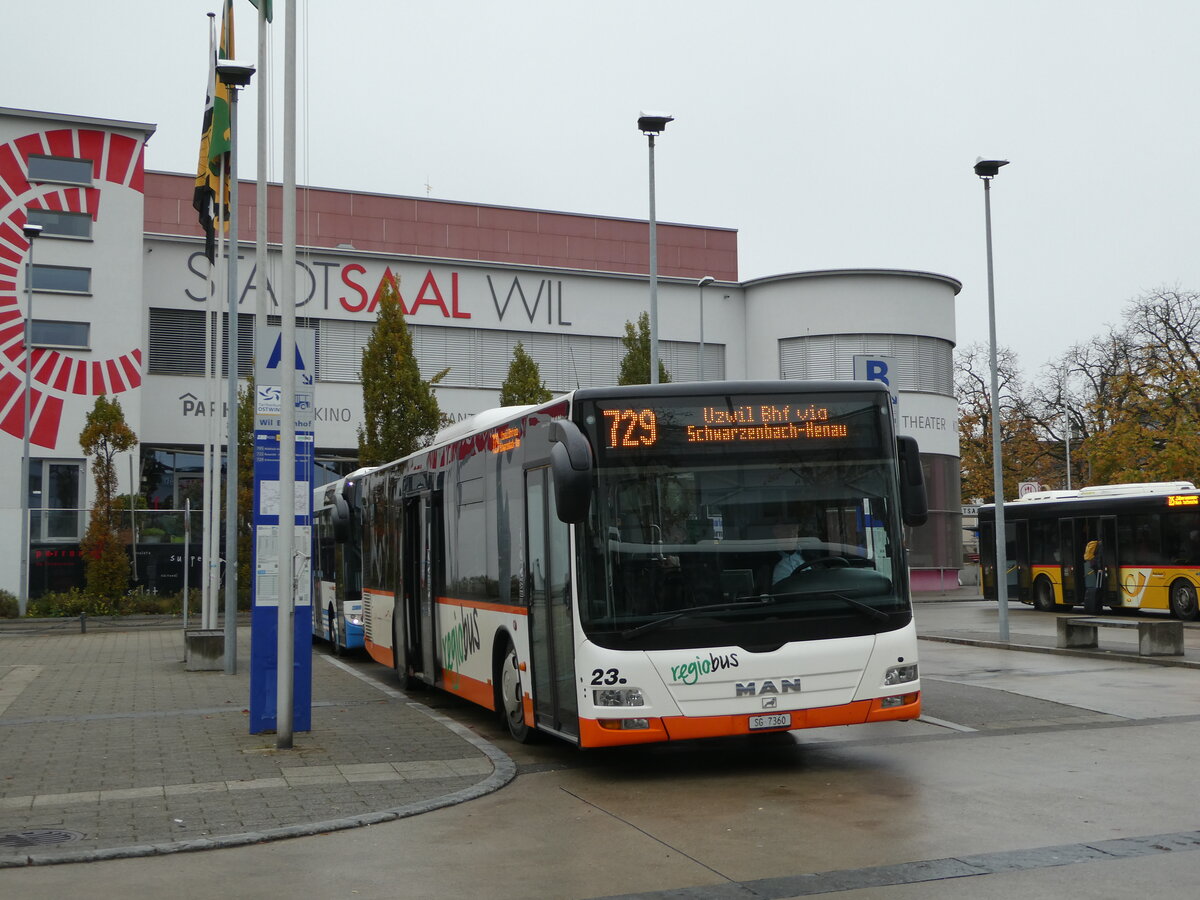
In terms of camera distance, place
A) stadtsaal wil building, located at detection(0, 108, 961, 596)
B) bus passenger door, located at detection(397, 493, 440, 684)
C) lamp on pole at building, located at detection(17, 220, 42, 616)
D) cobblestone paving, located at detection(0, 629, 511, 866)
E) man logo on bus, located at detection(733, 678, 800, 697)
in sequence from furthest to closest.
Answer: stadtsaal wil building, located at detection(0, 108, 961, 596) < lamp on pole at building, located at detection(17, 220, 42, 616) < bus passenger door, located at detection(397, 493, 440, 684) < man logo on bus, located at detection(733, 678, 800, 697) < cobblestone paving, located at detection(0, 629, 511, 866)

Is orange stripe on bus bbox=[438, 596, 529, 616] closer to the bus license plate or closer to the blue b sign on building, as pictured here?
the bus license plate

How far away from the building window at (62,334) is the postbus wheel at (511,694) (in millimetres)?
28176

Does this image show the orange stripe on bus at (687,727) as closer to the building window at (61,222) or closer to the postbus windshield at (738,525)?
the postbus windshield at (738,525)

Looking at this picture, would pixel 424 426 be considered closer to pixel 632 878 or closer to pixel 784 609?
pixel 784 609

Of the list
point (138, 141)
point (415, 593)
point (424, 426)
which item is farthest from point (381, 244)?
point (415, 593)

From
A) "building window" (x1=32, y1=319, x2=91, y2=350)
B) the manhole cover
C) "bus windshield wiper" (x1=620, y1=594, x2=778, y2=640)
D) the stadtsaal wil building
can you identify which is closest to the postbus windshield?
"bus windshield wiper" (x1=620, y1=594, x2=778, y2=640)

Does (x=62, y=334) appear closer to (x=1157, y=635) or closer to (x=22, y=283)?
(x=22, y=283)

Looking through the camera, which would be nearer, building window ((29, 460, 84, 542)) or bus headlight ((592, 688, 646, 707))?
bus headlight ((592, 688, 646, 707))

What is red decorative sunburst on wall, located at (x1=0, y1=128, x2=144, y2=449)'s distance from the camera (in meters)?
36.3

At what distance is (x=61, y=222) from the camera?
123 feet

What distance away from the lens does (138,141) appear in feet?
126

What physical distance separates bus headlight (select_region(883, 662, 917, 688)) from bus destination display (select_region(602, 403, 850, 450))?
1.77 metres

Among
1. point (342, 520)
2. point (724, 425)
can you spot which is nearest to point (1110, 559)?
point (342, 520)

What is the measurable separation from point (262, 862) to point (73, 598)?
28.2 metres
